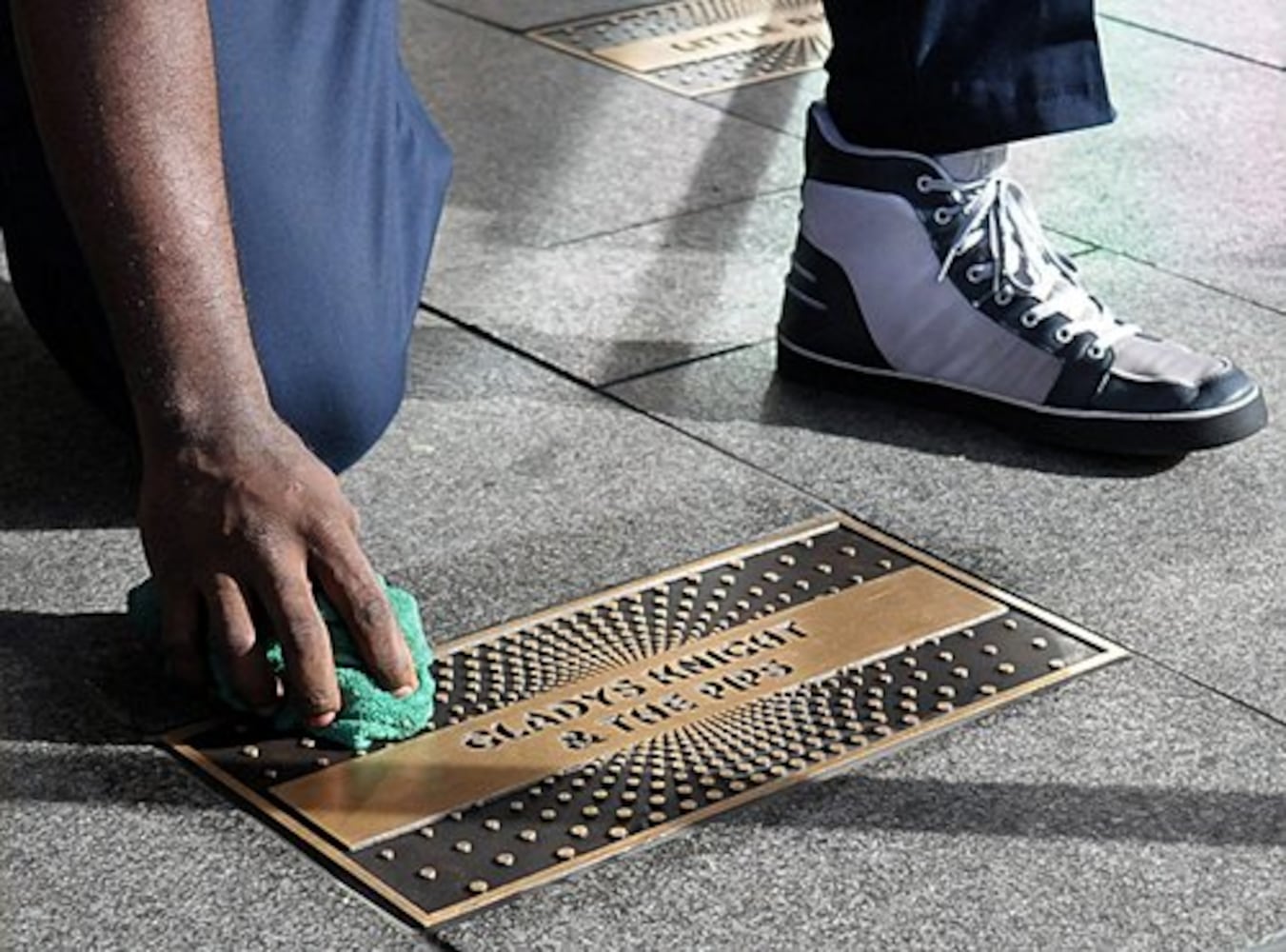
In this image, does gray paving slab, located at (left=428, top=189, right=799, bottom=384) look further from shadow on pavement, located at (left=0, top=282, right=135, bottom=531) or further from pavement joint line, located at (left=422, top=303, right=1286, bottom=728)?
shadow on pavement, located at (left=0, top=282, right=135, bottom=531)

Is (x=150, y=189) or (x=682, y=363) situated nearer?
(x=150, y=189)

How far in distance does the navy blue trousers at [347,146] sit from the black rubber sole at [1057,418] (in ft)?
0.85

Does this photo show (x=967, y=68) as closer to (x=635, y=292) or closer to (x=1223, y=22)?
(x=635, y=292)

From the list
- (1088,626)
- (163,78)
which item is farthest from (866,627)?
(163,78)

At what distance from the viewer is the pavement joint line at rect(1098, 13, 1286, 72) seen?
4.29 m

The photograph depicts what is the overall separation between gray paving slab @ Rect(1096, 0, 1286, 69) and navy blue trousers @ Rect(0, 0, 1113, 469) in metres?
1.57

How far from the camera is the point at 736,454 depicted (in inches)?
111

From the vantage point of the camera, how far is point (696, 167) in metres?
3.68

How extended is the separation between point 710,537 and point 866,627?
23cm

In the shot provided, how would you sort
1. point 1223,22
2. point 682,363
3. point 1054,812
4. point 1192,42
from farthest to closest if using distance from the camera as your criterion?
point 1223,22
point 1192,42
point 682,363
point 1054,812

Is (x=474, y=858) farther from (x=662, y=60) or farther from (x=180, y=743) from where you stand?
(x=662, y=60)

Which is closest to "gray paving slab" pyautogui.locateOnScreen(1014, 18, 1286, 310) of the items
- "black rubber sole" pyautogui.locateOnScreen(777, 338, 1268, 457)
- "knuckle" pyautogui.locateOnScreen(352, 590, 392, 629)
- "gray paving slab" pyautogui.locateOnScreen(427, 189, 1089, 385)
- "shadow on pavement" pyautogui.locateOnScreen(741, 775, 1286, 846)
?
"gray paving slab" pyautogui.locateOnScreen(427, 189, 1089, 385)

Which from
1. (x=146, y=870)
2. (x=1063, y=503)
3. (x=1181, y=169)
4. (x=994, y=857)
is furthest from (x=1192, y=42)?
(x=146, y=870)

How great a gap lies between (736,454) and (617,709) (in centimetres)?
58
